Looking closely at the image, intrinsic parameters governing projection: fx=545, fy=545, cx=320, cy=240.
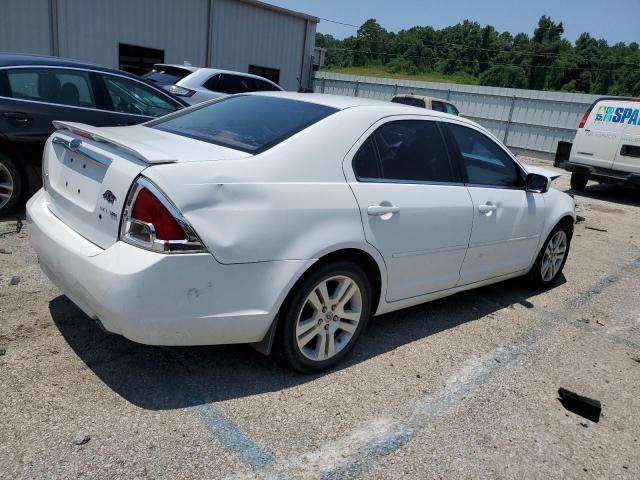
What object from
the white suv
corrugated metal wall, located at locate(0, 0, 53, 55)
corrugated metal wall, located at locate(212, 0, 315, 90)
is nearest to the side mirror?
the white suv

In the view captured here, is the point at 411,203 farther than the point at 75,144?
Yes

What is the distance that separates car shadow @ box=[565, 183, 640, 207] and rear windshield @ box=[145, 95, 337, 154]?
10354mm

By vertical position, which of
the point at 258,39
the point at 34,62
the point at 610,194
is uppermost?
the point at 258,39

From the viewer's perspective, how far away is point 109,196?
2719 millimetres

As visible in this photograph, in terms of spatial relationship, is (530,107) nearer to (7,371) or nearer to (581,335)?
(581,335)

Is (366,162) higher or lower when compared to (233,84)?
lower

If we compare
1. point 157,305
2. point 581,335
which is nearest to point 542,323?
point 581,335

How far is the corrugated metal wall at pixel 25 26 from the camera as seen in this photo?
12.7 meters

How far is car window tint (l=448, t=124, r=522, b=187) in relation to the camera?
4.08m

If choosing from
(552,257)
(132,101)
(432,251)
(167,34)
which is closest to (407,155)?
(432,251)

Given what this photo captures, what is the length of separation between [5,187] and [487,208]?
4.50 m

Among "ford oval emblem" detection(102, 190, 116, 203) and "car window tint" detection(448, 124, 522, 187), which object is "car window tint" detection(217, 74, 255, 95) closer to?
"car window tint" detection(448, 124, 522, 187)

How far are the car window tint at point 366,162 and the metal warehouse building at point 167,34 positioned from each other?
42.0 feet

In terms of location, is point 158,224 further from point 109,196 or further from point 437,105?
point 437,105
